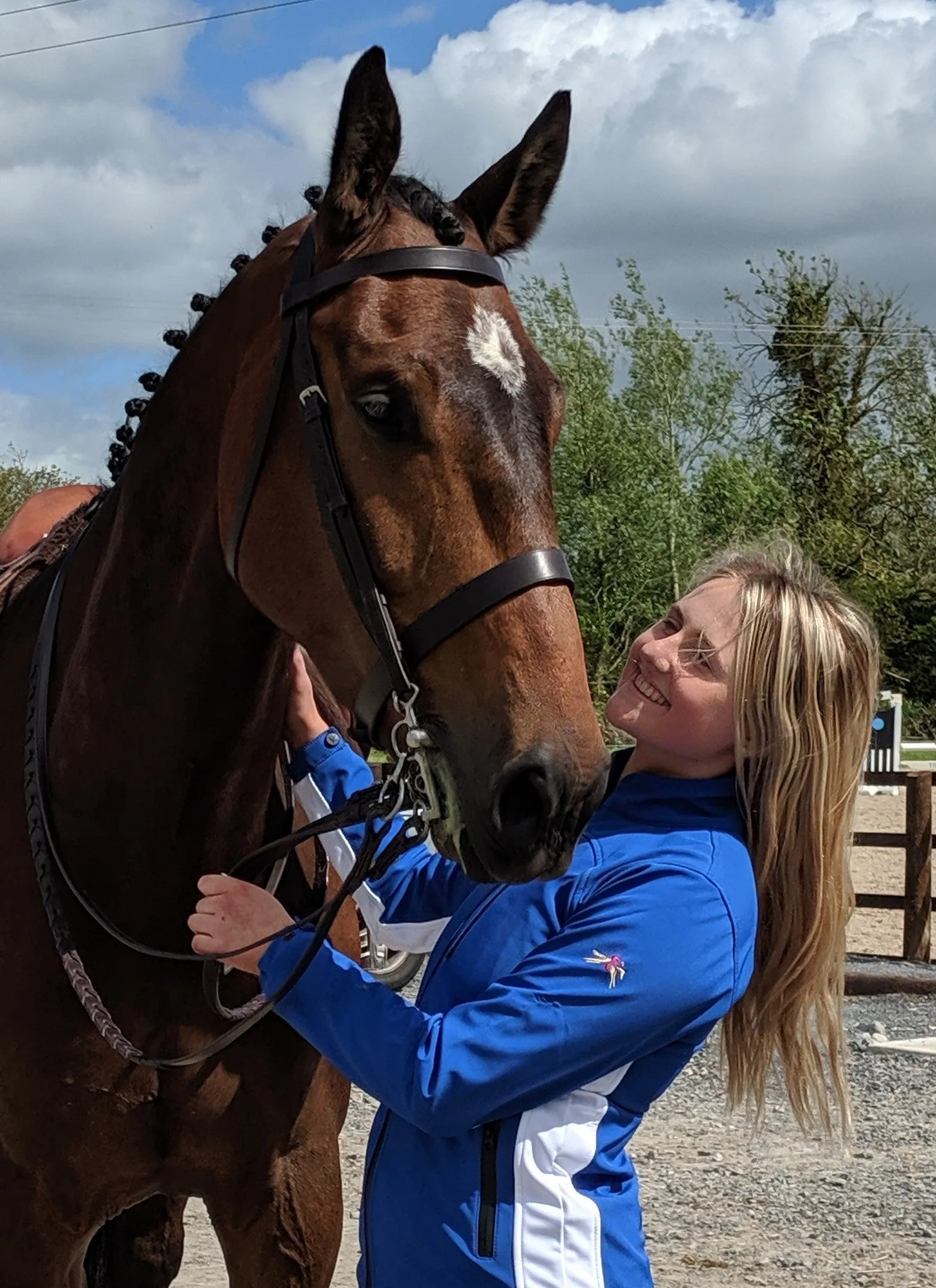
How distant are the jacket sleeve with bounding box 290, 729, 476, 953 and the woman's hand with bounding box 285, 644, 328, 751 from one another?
58 millimetres

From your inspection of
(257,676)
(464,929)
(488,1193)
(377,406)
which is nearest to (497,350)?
(377,406)

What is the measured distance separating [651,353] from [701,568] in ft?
87.2

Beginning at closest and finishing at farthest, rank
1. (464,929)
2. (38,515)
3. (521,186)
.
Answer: (464,929)
(521,186)
(38,515)

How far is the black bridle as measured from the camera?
1650mm

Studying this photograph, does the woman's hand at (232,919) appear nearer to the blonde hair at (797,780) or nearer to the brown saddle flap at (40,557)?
the blonde hair at (797,780)

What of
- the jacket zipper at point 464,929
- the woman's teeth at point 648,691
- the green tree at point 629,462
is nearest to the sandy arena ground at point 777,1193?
the jacket zipper at point 464,929

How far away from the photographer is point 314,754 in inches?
93.3

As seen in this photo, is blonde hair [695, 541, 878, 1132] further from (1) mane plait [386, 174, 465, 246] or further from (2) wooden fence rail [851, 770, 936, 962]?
(2) wooden fence rail [851, 770, 936, 962]

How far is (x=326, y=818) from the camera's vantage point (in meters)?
1.99

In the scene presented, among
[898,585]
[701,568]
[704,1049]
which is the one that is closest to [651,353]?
[898,585]

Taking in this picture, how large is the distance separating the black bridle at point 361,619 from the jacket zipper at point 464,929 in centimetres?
Result: 14

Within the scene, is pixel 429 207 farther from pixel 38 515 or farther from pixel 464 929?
pixel 38 515

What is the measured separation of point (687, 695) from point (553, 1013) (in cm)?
54

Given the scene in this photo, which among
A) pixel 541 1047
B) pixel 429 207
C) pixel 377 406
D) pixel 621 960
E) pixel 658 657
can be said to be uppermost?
pixel 429 207
